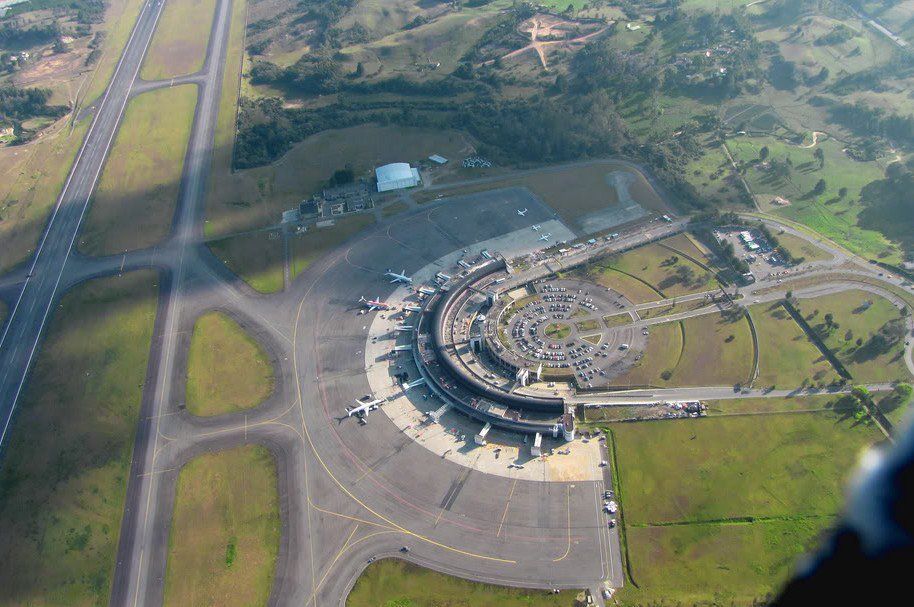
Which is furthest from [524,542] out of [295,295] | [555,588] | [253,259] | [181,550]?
[253,259]

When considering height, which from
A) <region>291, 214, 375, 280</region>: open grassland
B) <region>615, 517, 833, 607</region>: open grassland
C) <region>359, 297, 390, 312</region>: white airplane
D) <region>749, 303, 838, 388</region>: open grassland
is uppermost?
<region>291, 214, 375, 280</region>: open grassland

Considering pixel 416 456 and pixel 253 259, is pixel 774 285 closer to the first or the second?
pixel 416 456

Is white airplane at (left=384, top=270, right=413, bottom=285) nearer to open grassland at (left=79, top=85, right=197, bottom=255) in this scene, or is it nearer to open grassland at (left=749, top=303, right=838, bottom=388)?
open grassland at (left=79, top=85, right=197, bottom=255)

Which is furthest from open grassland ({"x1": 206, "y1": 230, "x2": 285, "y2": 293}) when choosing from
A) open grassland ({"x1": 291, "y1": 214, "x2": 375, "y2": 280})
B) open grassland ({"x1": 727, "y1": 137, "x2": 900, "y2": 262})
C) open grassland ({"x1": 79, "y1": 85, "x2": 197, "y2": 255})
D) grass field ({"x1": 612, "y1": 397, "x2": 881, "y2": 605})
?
open grassland ({"x1": 727, "y1": 137, "x2": 900, "y2": 262})

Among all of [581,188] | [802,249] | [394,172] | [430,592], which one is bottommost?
[430,592]

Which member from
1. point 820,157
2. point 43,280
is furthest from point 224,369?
point 820,157

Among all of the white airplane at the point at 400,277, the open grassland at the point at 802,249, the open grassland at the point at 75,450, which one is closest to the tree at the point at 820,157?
the open grassland at the point at 802,249

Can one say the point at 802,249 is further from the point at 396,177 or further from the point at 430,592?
the point at 430,592
